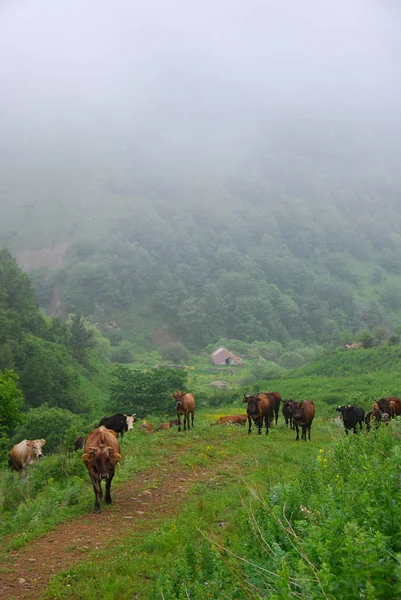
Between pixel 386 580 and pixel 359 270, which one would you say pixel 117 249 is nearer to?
pixel 359 270

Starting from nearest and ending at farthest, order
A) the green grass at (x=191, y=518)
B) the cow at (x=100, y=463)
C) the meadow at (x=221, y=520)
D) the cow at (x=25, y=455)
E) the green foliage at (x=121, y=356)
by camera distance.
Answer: the meadow at (x=221, y=520)
the green grass at (x=191, y=518)
the cow at (x=100, y=463)
the cow at (x=25, y=455)
the green foliage at (x=121, y=356)

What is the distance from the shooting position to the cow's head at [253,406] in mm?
18953

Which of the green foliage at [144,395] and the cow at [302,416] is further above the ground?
the cow at [302,416]

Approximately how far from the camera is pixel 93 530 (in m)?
8.82

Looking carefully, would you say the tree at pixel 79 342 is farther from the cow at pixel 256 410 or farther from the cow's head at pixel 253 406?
Answer: the cow's head at pixel 253 406

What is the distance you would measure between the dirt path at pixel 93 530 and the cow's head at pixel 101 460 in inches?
32.3

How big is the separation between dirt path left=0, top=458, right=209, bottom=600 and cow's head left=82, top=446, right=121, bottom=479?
2.69ft

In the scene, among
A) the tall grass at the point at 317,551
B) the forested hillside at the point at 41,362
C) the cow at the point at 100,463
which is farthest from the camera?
the forested hillside at the point at 41,362

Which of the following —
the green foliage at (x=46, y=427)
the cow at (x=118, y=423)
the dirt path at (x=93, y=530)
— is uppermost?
the dirt path at (x=93, y=530)

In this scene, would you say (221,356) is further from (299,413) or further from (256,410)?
(299,413)

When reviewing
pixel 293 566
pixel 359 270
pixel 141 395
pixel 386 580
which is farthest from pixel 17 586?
pixel 359 270

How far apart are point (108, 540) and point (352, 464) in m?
4.53

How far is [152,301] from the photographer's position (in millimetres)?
136625

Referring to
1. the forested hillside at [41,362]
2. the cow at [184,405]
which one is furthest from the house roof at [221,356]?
the cow at [184,405]
